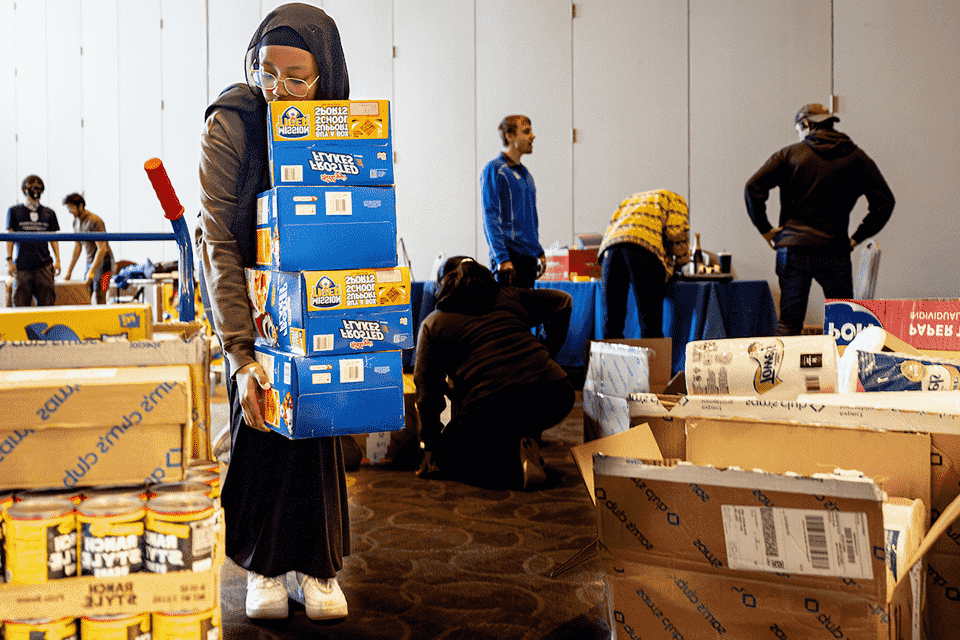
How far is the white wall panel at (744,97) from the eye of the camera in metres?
5.39

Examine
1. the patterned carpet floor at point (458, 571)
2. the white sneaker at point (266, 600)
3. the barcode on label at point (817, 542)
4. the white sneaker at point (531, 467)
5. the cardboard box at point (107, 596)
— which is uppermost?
the barcode on label at point (817, 542)

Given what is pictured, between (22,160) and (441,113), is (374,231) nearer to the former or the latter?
(441,113)

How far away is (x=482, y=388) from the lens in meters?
2.43

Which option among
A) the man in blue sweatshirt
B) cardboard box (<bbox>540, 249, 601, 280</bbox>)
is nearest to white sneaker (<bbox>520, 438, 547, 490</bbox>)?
the man in blue sweatshirt

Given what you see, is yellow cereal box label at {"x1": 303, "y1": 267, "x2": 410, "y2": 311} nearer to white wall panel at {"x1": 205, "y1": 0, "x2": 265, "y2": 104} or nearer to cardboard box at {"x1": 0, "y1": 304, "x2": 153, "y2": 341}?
cardboard box at {"x1": 0, "y1": 304, "x2": 153, "y2": 341}

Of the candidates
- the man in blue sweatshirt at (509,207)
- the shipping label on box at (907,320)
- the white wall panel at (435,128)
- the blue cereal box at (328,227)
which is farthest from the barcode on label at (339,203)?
the white wall panel at (435,128)

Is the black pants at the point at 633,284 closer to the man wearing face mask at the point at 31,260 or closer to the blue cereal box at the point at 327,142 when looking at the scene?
the blue cereal box at the point at 327,142

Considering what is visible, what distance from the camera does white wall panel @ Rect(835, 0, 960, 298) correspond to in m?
5.14

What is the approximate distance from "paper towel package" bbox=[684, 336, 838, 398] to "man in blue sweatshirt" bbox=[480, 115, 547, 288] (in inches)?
90.5

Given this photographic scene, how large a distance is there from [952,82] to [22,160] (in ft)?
30.8

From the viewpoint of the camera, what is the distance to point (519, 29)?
6.16 metres

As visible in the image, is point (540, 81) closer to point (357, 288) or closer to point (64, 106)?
point (357, 288)

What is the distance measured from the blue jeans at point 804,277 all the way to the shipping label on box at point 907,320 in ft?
4.08

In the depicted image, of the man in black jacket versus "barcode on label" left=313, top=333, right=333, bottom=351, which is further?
the man in black jacket
